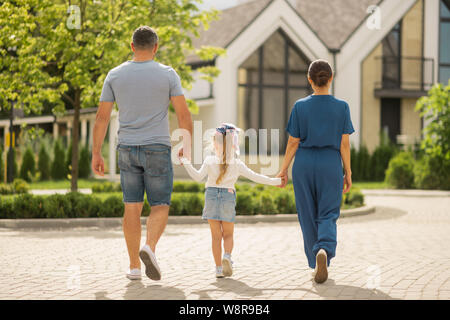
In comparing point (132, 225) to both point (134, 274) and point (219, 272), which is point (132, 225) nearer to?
point (134, 274)

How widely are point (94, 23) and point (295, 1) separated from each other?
22.7 metres

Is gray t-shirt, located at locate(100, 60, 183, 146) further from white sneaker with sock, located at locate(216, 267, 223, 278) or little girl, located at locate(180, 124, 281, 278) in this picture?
white sneaker with sock, located at locate(216, 267, 223, 278)

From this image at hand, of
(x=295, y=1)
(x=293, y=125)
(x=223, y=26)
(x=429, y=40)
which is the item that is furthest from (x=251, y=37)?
(x=293, y=125)

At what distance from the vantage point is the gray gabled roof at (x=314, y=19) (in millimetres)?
29875

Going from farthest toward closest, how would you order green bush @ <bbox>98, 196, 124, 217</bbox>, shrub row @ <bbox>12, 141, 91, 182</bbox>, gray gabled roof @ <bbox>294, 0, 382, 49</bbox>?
gray gabled roof @ <bbox>294, 0, 382, 49</bbox>
shrub row @ <bbox>12, 141, 91, 182</bbox>
green bush @ <bbox>98, 196, 124, 217</bbox>

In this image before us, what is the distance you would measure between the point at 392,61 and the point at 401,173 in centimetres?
1072

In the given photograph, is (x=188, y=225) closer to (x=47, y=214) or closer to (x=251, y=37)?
(x=47, y=214)

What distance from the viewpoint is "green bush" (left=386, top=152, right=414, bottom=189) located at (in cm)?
2291

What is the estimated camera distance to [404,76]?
32375 mm

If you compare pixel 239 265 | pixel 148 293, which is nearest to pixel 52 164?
pixel 239 265

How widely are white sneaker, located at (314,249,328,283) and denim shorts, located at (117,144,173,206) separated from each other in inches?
53.6

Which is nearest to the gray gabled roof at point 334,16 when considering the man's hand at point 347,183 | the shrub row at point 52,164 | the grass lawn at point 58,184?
the shrub row at point 52,164

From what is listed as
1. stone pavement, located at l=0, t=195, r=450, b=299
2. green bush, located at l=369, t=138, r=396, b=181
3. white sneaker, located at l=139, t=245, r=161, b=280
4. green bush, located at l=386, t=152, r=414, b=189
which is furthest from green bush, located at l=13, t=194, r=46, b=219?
green bush, located at l=369, t=138, r=396, b=181

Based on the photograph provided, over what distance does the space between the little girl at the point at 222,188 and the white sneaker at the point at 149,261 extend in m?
0.87
